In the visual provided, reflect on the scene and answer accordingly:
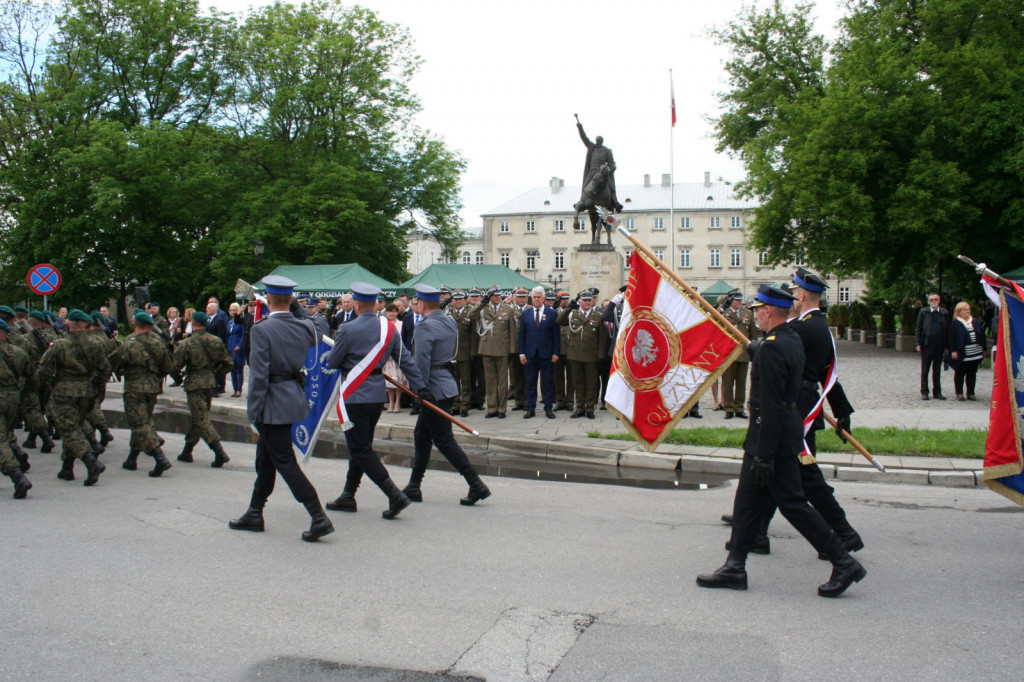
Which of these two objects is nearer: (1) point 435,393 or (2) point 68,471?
(1) point 435,393

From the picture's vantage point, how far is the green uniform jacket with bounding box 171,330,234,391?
9742mm

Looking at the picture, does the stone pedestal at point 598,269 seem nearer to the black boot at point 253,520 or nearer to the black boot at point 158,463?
the black boot at point 158,463

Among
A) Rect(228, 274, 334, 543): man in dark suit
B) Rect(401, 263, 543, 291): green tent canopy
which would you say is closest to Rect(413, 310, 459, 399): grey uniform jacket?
Rect(228, 274, 334, 543): man in dark suit

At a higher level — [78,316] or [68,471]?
[78,316]

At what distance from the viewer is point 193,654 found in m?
4.26

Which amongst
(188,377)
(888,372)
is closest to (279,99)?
(888,372)

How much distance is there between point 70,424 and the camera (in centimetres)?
856

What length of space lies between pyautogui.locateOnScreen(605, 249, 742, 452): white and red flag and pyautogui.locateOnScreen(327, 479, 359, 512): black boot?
238 cm

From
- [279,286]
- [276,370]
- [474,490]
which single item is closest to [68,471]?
[276,370]

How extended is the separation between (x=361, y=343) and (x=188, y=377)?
3.58 m

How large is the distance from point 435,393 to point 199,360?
3.56 m

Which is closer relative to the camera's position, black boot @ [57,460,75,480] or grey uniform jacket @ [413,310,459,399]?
grey uniform jacket @ [413,310,459,399]

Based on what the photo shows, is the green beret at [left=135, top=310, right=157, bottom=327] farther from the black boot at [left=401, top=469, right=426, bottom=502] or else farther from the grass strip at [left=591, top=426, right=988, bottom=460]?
the grass strip at [left=591, top=426, right=988, bottom=460]

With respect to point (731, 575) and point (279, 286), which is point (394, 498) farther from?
point (731, 575)
